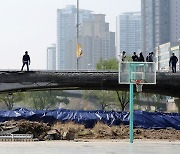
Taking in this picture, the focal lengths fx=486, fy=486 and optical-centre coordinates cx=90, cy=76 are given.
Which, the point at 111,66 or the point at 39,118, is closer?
the point at 39,118

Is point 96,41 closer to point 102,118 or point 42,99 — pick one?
point 42,99

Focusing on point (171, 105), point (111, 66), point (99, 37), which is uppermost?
point (99, 37)

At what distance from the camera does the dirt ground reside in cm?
3219

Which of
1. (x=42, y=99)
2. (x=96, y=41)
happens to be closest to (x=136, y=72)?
(x=42, y=99)

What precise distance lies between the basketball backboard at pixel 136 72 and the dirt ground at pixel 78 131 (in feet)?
18.4

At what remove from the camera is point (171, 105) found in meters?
126

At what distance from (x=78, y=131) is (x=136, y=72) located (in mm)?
7600

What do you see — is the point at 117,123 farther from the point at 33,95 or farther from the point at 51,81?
the point at 33,95

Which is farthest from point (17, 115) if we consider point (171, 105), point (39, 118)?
point (171, 105)

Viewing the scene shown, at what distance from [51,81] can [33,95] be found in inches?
2701

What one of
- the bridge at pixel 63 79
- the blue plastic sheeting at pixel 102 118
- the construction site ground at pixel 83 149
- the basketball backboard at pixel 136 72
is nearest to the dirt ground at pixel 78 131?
the blue plastic sheeting at pixel 102 118

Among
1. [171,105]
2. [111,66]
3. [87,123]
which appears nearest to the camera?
[87,123]

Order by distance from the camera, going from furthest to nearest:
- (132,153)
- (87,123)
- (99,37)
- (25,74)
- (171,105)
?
(99,37), (171,105), (25,74), (87,123), (132,153)

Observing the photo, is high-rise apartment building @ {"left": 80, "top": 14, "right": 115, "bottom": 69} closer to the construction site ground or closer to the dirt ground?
the dirt ground
